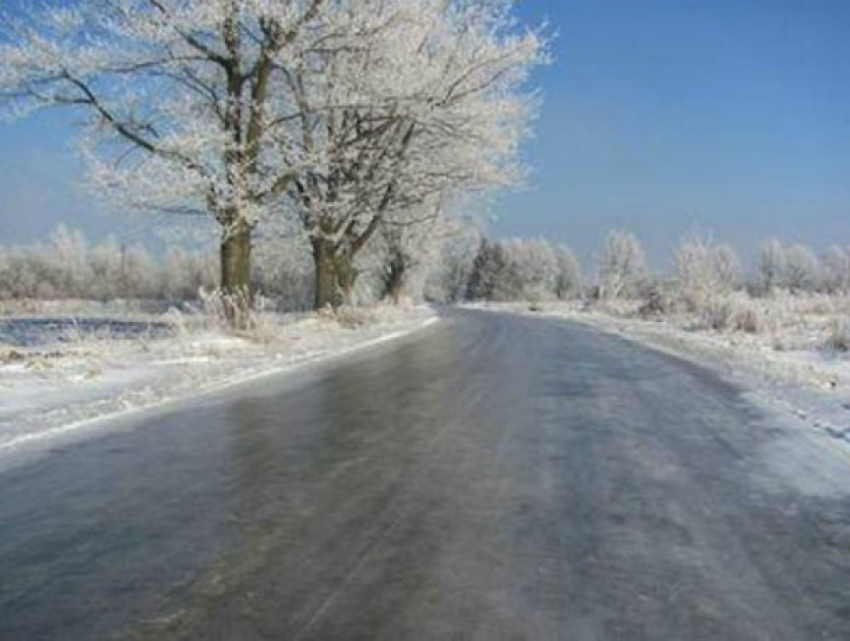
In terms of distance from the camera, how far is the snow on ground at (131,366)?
11938mm

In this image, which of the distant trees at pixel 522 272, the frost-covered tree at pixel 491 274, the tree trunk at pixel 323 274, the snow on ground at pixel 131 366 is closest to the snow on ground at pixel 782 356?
the snow on ground at pixel 131 366

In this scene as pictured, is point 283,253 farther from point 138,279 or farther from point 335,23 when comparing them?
point 138,279

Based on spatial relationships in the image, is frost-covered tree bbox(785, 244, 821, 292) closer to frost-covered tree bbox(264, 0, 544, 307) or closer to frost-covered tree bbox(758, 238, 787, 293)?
frost-covered tree bbox(758, 238, 787, 293)

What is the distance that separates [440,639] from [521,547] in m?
1.65

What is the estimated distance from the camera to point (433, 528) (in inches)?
263

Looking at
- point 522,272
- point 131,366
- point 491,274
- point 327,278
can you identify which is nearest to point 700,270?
point 327,278

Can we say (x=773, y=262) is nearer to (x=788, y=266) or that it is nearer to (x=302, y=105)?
(x=788, y=266)

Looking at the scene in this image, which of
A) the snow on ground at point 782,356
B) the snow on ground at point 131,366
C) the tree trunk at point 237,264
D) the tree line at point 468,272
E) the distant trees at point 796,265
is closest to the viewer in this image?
the snow on ground at point 131,366

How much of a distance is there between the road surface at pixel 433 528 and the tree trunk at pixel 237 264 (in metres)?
12.8

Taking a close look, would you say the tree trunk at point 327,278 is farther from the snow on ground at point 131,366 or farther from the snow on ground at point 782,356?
the snow on ground at point 782,356

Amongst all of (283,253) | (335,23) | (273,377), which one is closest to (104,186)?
(335,23)

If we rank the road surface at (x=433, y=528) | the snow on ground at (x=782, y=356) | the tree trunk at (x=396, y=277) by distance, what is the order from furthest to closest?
the tree trunk at (x=396, y=277) < the snow on ground at (x=782, y=356) < the road surface at (x=433, y=528)

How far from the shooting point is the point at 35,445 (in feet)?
33.1

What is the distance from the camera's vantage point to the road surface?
500cm
